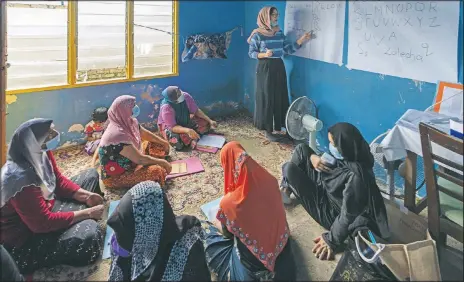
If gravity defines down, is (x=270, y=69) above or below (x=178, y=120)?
above

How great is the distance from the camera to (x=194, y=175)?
2594 mm

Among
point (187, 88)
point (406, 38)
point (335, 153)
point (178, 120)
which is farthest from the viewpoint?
point (187, 88)

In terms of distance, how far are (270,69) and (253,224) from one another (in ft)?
5.87

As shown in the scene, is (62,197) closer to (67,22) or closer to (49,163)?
(49,163)

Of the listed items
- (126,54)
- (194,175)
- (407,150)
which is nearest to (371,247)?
(407,150)

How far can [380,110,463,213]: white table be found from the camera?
1.82 meters

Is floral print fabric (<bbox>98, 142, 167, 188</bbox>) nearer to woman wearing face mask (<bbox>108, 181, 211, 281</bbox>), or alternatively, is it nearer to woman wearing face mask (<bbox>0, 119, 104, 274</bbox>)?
woman wearing face mask (<bbox>0, 119, 104, 274</bbox>)

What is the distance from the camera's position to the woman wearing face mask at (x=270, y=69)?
2.99 metres

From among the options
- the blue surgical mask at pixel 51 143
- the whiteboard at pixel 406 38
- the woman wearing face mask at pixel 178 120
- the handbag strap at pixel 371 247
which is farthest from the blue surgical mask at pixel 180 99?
the handbag strap at pixel 371 247

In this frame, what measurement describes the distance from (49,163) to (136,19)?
1.75 meters

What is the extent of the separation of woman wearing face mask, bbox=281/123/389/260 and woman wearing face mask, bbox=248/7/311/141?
1.12 meters

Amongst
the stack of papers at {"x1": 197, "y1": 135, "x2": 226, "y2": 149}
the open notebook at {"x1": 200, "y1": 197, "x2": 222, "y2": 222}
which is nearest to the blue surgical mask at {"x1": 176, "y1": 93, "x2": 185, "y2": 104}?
the stack of papers at {"x1": 197, "y1": 135, "x2": 226, "y2": 149}

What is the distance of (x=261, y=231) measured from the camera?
1525 mm

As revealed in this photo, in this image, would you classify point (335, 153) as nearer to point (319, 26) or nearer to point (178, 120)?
point (319, 26)
